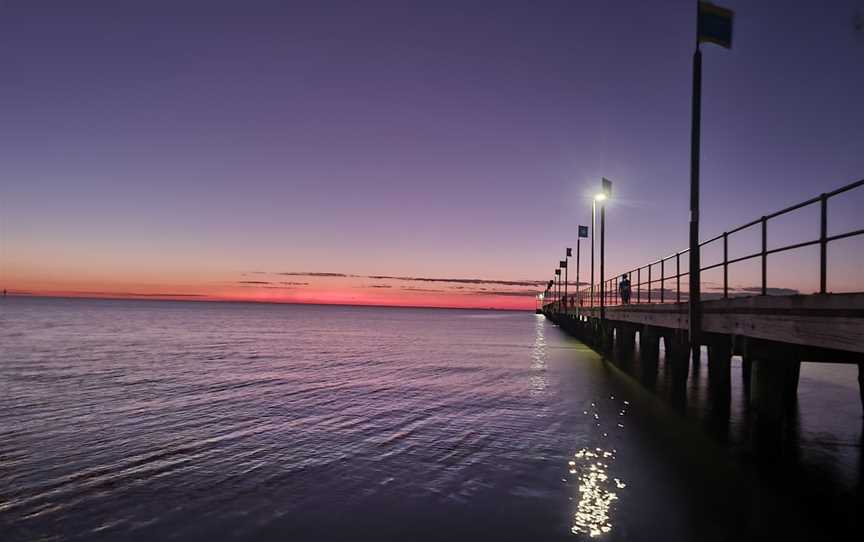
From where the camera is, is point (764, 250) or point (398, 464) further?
point (764, 250)

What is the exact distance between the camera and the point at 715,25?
1317cm

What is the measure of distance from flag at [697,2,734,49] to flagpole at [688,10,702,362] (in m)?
0.13

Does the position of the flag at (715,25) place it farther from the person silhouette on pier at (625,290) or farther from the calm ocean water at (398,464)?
the person silhouette on pier at (625,290)

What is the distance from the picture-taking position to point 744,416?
14328 mm

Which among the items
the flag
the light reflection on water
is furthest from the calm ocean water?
the flag

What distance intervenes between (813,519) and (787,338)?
2.65m

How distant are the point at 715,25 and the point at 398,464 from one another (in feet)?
36.9

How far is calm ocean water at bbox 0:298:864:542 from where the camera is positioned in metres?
6.88

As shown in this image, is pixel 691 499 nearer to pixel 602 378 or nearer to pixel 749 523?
pixel 749 523

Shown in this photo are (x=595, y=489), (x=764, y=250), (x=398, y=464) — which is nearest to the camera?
(x=595, y=489)

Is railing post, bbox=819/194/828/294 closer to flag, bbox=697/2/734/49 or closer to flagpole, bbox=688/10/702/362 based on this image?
flagpole, bbox=688/10/702/362

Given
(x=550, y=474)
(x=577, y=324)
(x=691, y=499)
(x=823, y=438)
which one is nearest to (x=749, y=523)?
(x=691, y=499)

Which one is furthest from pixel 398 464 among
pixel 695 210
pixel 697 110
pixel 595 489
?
pixel 697 110

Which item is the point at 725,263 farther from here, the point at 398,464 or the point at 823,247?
the point at 398,464
